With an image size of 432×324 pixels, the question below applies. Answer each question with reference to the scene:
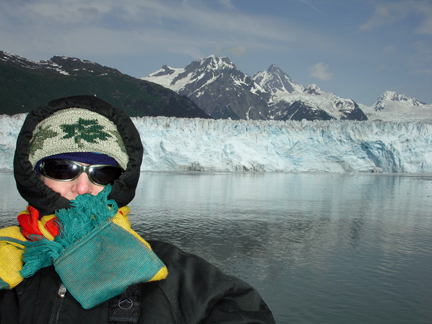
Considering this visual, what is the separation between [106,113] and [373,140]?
1178 inches

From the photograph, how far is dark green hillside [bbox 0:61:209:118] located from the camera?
48.9 meters

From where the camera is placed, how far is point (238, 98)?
106125 mm

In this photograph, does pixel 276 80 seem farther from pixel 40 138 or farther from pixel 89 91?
pixel 40 138

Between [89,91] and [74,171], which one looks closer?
[74,171]

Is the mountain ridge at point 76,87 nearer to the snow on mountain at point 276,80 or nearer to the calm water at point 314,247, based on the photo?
the calm water at point 314,247

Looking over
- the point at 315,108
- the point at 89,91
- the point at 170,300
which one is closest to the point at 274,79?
the point at 315,108

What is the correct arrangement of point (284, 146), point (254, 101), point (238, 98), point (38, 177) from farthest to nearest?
point (254, 101) → point (238, 98) → point (284, 146) → point (38, 177)

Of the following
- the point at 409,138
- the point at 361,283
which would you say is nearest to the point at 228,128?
the point at 409,138

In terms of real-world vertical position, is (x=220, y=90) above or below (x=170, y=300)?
above

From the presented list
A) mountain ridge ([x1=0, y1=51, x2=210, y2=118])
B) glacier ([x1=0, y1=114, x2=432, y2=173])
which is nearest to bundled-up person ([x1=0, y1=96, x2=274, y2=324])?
glacier ([x1=0, y1=114, x2=432, y2=173])

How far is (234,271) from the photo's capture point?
550 cm

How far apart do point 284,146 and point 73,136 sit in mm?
29540

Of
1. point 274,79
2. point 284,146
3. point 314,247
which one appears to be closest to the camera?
point 314,247

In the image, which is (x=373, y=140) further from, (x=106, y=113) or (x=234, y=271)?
(x=106, y=113)
